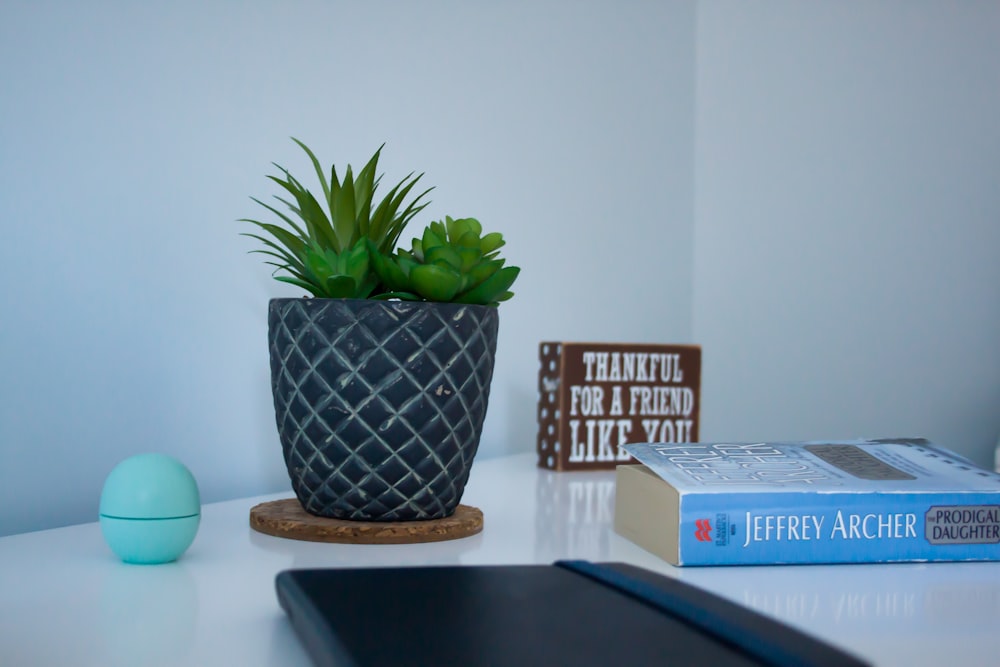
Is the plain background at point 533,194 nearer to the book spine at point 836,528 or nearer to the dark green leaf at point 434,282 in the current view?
the dark green leaf at point 434,282

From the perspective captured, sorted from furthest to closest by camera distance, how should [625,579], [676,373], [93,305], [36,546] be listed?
[676,373]
[93,305]
[36,546]
[625,579]

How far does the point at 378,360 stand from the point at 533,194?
73 centimetres

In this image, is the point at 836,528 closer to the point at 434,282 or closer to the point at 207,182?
the point at 434,282

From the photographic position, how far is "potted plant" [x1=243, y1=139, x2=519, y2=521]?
729mm

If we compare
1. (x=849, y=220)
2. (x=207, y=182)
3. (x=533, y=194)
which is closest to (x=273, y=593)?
(x=207, y=182)

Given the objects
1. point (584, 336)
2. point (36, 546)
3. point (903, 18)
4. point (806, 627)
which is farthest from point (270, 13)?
point (903, 18)

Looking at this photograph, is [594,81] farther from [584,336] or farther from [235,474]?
[235,474]

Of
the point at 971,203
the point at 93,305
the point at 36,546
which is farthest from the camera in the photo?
the point at 971,203

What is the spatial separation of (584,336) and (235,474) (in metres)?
0.67

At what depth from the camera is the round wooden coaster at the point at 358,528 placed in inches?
28.9

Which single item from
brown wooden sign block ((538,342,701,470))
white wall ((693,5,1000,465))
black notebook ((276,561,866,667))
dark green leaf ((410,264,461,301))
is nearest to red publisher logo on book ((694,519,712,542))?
black notebook ((276,561,866,667))

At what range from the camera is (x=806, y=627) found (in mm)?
532

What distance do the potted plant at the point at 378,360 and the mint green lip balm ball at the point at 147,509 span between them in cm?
12

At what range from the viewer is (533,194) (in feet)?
4.60
